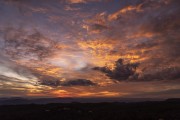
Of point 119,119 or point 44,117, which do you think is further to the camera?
point 44,117

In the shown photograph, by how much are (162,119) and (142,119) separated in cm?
1353

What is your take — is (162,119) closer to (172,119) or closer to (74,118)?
(172,119)

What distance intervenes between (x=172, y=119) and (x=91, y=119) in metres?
45.9

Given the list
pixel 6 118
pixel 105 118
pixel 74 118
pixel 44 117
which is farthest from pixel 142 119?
pixel 6 118

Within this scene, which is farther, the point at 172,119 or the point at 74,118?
the point at 74,118

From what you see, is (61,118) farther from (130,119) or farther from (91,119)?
(130,119)

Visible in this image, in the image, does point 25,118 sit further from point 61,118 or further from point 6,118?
point 61,118

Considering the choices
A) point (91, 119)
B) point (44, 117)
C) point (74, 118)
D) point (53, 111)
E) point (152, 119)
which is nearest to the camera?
point (152, 119)

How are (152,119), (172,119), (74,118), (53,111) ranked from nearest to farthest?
(172,119) → (152,119) → (74,118) → (53,111)

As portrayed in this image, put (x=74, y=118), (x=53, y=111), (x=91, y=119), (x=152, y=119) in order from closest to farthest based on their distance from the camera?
(x=152, y=119) < (x=91, y=119) < (x=74, y=118) < (x=53, y=111)

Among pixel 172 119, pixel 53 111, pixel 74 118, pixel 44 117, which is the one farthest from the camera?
pixel 53 111

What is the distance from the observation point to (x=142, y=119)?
126688 mm

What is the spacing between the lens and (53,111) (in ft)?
597

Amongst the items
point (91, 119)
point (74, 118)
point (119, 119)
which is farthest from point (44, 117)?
point (119, 119)
